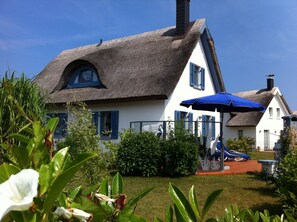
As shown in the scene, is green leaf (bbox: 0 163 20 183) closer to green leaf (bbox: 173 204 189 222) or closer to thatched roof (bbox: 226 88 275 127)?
green leaf (bbox: 173 204 189 222)

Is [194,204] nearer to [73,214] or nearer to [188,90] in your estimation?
[73,214]

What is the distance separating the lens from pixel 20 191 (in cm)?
61

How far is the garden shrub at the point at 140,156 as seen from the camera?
9883mm

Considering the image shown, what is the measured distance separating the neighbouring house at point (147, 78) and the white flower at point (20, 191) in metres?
13.0

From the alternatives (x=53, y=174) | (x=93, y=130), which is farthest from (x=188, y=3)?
(x=53, y=174)

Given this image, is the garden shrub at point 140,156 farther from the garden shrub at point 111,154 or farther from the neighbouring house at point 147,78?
the neighbouring house at point 147,78

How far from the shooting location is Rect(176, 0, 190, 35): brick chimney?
17.5m

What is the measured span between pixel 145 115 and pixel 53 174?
14.1 m

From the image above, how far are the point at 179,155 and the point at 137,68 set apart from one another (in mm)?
7966

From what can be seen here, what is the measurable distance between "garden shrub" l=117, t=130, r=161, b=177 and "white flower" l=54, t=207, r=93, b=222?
29.7 ft

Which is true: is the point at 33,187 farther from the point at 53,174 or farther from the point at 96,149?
the point at 96,149

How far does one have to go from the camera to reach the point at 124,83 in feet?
52.9

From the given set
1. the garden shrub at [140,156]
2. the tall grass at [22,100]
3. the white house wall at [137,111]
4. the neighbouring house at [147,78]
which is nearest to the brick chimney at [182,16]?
the neighbouring house at [147,78]

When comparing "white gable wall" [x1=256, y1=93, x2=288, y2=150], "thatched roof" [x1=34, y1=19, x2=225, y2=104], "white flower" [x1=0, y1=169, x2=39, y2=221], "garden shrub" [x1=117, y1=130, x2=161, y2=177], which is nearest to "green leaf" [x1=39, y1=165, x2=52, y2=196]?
"white flower" [x1=0, y1=169, x2=39, y2=221]
